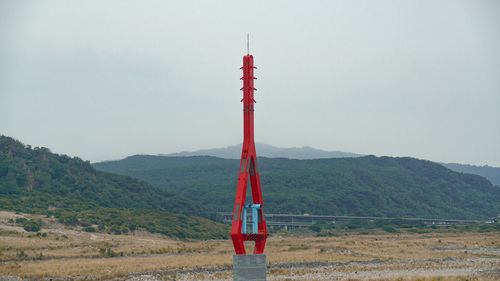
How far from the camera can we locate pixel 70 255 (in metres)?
58.4

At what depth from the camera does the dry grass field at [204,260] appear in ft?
142

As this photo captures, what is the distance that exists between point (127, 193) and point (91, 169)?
42.8 feet

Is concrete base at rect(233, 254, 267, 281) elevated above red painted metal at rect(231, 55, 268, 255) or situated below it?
below

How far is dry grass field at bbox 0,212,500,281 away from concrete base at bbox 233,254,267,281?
39.1 feet

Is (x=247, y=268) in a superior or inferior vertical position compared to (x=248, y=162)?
inferior

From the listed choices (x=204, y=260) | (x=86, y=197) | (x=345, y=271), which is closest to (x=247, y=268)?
(x=345, y=271)

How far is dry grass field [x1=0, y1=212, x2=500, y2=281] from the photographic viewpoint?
43281 mm

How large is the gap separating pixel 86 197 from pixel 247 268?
334 feet

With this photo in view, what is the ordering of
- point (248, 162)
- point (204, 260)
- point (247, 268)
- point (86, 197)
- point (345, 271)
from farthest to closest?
point (86, 197) < point (204, 260) < point (345, 271) < point (248, 162) < point (247, 268)

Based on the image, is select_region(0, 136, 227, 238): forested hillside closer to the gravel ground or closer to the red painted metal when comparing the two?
the gravel ground

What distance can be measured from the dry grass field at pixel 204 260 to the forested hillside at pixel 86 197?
18088 millimetres

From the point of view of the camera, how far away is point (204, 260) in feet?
180

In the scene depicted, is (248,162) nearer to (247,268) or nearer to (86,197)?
(247,268)

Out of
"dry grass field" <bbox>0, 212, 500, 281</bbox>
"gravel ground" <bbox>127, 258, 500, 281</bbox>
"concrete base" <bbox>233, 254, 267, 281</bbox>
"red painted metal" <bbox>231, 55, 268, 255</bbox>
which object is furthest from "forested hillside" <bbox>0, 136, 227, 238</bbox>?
"concrete base" <bbox>233, 254, 267, 281</bbox>
